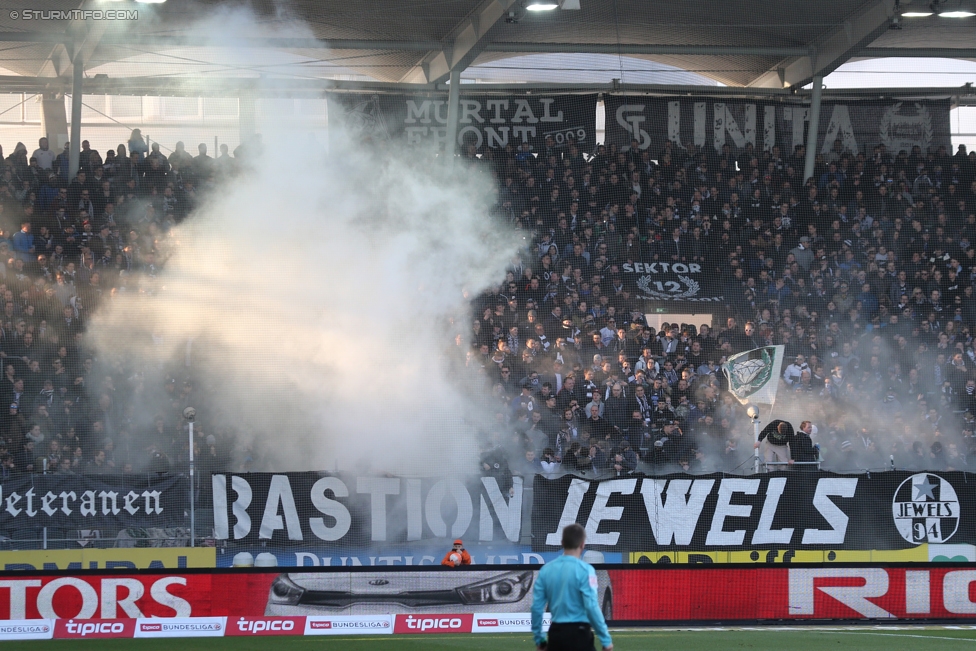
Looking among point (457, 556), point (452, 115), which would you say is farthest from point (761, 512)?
point (452, 115)

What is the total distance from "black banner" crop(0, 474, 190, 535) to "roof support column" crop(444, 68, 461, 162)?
7.75 meters

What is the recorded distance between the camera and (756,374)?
1482 centimetres

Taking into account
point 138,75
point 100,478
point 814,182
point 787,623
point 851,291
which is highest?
point 138,75

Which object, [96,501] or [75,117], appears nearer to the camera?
[96,501]

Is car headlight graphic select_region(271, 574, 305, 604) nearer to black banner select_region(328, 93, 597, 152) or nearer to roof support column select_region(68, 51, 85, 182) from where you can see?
roof support column select_region(68, 51, 85, 182)

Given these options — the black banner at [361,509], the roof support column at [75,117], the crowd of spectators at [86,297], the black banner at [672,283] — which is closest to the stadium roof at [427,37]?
the roof support column at [75,117]

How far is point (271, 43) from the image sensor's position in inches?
677

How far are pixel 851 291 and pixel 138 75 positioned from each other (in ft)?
37.3

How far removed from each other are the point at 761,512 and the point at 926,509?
1907 millimetres

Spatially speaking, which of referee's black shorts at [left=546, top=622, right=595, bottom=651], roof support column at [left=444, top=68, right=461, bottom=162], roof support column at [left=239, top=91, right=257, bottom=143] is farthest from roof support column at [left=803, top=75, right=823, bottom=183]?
referee's black shorts at [left=546, top=622, right=595, bottom=651]

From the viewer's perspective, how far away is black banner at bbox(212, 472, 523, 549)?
12.8m

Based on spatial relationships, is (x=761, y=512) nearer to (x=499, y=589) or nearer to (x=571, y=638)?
(x=499, y=589)

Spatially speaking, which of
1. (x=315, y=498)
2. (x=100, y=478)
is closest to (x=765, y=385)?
(x=315, y=498)

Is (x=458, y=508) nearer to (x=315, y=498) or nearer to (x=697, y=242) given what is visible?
(x=315, y=498)
